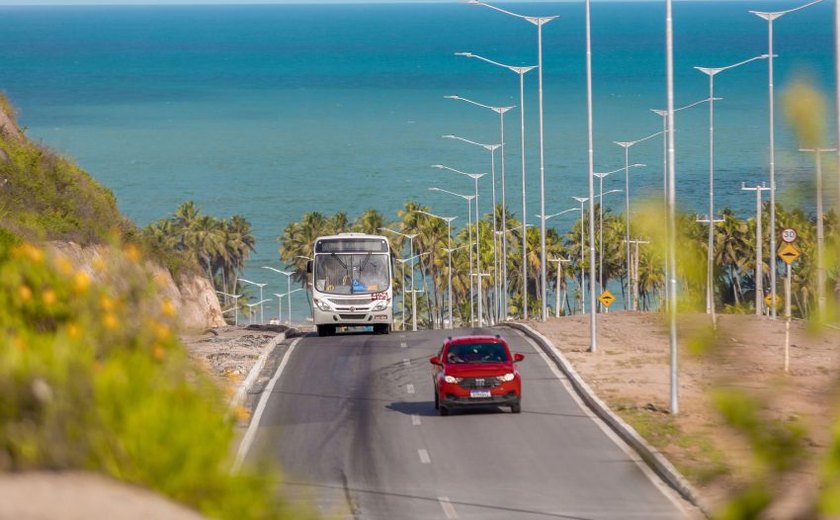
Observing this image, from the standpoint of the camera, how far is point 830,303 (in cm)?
427

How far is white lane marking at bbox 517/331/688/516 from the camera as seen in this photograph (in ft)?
74.6

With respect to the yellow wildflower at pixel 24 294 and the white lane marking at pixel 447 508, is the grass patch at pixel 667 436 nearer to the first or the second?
the white lane marking at pixel 447 508

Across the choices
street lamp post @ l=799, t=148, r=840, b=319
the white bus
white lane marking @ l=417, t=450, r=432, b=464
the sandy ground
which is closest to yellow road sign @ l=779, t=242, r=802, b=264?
the sandy ground

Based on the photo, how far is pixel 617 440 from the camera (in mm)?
28375

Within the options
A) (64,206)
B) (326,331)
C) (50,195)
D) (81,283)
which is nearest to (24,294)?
(81,283)

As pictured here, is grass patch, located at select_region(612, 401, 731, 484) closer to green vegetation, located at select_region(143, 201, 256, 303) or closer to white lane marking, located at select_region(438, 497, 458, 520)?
white lane marking, located at select_region(438, 497, 458, 520)

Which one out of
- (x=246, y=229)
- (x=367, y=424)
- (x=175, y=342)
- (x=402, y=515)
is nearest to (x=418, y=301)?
(x=246, y=229)

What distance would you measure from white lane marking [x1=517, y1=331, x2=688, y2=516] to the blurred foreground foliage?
605 cm

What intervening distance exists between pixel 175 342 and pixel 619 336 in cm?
3877

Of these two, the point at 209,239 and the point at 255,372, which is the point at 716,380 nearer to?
the point at 255,372

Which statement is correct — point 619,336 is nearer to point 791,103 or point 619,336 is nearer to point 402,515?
point 402,515

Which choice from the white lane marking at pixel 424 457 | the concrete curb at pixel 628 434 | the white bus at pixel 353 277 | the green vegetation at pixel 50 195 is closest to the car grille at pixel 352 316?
the white bus at pixel 353 277

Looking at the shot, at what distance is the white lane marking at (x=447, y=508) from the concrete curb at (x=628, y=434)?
9.51 feet

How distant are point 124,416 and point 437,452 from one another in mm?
20386
